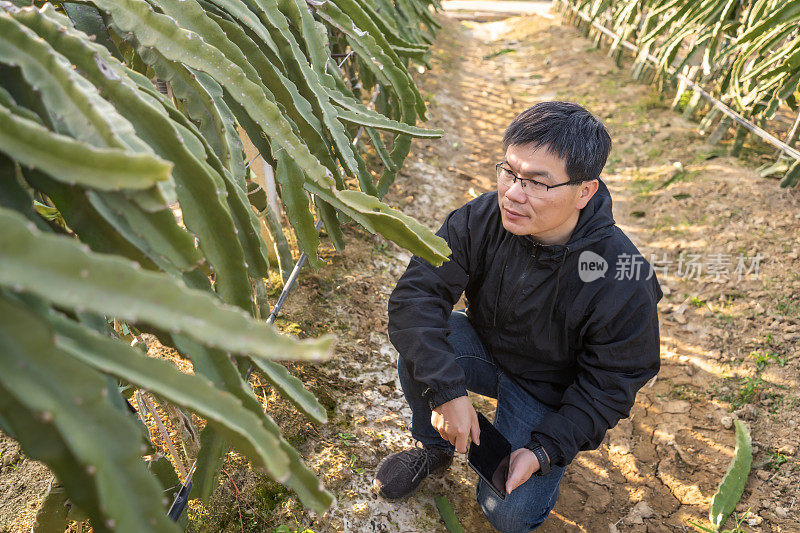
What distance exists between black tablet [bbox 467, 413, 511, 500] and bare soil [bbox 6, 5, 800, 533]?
0.26 metres

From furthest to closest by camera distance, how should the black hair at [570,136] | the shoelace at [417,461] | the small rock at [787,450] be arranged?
the small rock at [787,450], the shoelace at [417,461], the black hair at [570,136]

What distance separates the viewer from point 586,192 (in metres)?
1.37

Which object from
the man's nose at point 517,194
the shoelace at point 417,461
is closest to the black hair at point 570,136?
the man's nose at point 517,194

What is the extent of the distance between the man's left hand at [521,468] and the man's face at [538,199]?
0.55 meters

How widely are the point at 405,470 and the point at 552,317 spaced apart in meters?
0.60

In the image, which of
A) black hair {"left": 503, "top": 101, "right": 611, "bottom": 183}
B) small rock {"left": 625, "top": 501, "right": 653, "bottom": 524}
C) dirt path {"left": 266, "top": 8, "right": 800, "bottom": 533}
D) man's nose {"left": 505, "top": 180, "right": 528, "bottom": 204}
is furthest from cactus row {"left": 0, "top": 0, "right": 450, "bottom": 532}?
small rock {"left": 625, "top": 501, "right": 653, "bottom": 524}

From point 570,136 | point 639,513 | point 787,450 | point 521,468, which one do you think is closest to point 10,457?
point 521,468

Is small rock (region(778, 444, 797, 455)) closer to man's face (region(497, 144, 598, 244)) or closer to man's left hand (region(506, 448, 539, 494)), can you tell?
man's left hand (region(506, 448, 539, 494))

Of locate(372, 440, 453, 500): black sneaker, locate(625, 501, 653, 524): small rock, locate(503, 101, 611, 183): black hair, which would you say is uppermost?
locate(503, 101, 611, 183): black hair

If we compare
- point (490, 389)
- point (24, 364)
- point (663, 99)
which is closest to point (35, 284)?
point (24, 364)

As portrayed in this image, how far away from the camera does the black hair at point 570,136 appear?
50.7 inches

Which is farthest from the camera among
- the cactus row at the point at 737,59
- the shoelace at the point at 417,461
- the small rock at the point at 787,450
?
the cactus row at the point at 737,59

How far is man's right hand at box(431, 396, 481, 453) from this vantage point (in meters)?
1.34

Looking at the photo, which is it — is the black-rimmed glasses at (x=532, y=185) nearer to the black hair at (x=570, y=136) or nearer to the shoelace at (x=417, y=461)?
the black hair at (x=570, y=136)
